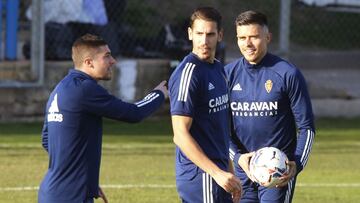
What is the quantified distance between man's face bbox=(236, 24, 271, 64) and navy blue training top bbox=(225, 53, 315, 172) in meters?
0.09

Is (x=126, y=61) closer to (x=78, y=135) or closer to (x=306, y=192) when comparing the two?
(x=306, y=192)

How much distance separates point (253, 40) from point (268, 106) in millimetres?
484

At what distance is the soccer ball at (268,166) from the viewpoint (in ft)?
23.4

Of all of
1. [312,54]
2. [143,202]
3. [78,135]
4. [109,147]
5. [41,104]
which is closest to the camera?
[78,135]

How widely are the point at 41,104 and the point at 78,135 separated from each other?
9441mm

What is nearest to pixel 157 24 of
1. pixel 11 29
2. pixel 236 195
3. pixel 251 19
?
pixel 11 29

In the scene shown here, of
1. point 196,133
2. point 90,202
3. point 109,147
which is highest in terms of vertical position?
point 196,133

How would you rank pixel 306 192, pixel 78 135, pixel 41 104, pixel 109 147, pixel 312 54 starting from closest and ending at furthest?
pixel 78 135, pixel 306 192, pixel 109 147, pixel 41 104, pixel 312 54

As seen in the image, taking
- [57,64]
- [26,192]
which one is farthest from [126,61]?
[26,192]

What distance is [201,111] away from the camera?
271 inches

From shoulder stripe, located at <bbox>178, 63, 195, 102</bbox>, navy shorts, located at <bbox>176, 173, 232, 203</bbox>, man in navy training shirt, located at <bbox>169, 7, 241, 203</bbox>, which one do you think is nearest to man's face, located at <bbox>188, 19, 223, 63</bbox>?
man in navy training shirt, located at <bbox>169, 7, 241, 203</bbox>

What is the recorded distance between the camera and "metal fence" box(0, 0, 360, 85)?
16781 millimetres

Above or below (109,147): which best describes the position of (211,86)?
above

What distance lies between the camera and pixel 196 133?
6867mm
